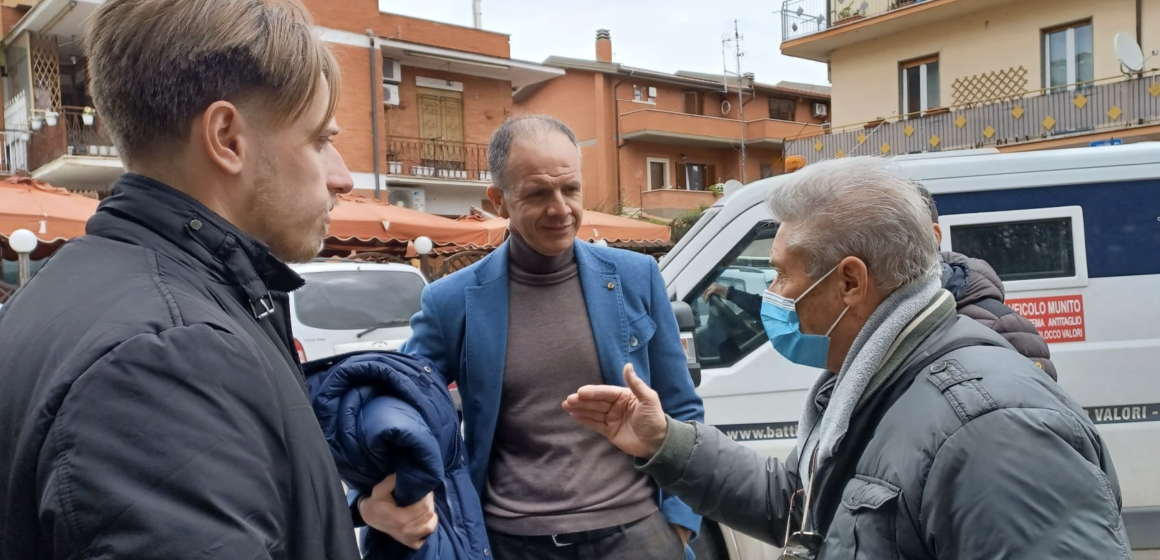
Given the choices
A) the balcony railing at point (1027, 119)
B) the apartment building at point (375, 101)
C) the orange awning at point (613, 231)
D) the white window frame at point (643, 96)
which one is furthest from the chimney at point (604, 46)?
the orange awning at point (613, 231)

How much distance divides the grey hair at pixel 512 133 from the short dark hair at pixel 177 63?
1.18m

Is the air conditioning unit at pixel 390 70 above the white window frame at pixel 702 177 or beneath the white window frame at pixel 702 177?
above

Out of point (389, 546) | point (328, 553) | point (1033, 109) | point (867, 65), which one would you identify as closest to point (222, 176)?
point (328, 553)

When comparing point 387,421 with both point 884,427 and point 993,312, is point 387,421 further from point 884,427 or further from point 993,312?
point 993,312

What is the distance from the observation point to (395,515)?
1588 millimetres

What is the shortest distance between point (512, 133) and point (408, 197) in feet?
66.3

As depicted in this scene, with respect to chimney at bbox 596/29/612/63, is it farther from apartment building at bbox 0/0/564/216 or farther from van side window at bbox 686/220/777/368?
van side window at bbox 686/220/777/368

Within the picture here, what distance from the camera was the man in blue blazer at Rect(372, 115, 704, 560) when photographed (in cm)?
213

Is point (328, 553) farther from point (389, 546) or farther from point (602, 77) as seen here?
point (602, 77)

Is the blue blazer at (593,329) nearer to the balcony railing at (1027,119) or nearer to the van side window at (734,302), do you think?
the van side window at (734,302)

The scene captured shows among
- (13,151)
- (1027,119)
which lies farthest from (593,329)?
(13,151)

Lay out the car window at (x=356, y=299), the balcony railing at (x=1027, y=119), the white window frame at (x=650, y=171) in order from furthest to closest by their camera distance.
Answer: the white window frame at (x=650, y=171)
the balcony railing at (x=1027, y=119)
the car window at (x=356, y=299)

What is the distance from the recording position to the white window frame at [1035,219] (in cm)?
352

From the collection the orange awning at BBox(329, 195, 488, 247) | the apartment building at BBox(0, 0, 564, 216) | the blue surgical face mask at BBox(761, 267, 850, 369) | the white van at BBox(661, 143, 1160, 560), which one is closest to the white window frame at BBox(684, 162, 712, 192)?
the apartment building at BBox(0, 0, 564, 216)
